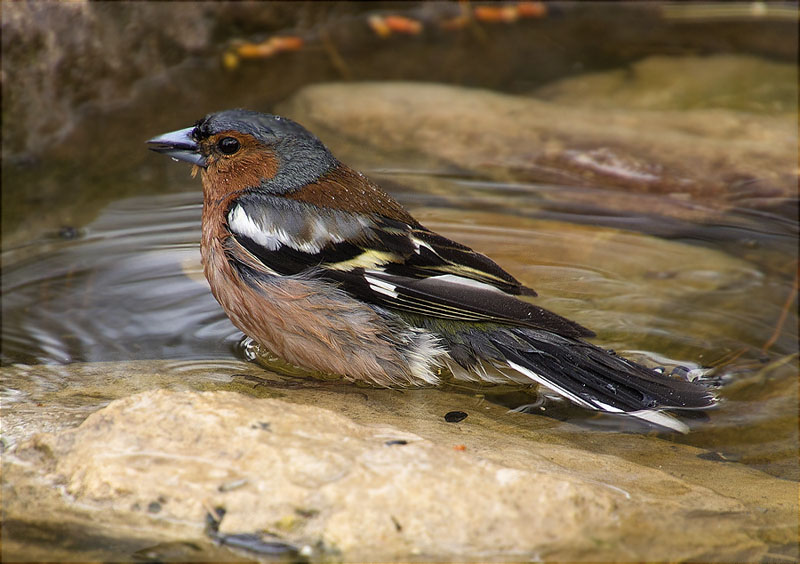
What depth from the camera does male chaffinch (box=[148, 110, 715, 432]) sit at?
374 centimetres

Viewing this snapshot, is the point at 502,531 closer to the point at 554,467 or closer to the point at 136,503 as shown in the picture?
the point at 554,467

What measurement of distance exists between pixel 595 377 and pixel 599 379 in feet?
0.06

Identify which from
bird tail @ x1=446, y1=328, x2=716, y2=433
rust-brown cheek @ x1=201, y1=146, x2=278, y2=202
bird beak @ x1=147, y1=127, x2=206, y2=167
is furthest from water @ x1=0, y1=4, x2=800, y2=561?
bird beak @ x1=147, y1=127, x2=206, y2=167

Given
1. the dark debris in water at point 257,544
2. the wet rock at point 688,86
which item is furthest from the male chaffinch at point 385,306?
the wet rock at point 688,86

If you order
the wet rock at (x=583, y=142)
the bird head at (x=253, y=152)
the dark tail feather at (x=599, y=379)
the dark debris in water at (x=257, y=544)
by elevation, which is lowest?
the dark tail feather at (x=599, y=379)

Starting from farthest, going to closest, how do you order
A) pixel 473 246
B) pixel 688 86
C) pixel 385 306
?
pixel 688 86, pixel 473 246, pixel 385 306

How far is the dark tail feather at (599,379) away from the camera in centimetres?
369

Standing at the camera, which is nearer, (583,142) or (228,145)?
(228,145)

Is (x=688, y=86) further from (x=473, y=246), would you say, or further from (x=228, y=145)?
(x=228, y=145)

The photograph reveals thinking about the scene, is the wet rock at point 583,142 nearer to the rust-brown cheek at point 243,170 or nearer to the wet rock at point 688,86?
the wet rock at point 688,86

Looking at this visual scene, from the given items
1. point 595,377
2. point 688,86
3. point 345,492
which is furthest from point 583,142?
point 345,492

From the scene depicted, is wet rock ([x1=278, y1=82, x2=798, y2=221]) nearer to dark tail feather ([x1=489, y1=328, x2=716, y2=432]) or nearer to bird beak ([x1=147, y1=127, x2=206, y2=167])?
dark tail feather ([x1=489, y1=328, x2=716, y2=432])

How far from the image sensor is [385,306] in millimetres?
3924

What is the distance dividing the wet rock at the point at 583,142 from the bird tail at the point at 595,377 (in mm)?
2023
